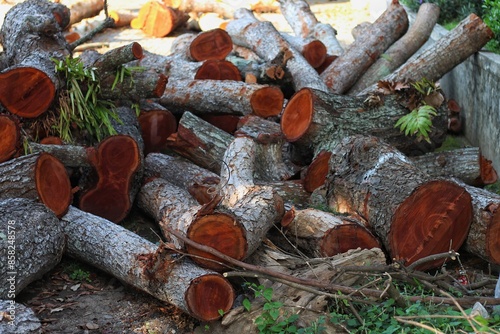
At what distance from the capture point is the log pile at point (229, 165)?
5.31 metres

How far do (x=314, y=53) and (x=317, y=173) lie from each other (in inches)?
140

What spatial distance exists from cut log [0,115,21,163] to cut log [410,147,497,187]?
3567 mm

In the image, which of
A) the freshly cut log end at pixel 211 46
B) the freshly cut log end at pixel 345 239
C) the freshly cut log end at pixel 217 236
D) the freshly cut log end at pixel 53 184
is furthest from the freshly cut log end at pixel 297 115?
the freshly cut log end at pixel 211 46

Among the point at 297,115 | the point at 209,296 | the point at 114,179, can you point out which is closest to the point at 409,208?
the point at 209,296

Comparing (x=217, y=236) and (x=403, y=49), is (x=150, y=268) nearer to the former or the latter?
(x=217, y=236)

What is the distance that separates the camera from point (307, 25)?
11.9 metres

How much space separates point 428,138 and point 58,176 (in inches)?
137

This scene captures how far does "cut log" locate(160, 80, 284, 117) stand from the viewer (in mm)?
7781

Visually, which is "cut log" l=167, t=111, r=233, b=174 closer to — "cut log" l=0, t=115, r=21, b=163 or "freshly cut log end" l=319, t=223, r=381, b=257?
"cut log" l=0, t=115, r=21, b=163

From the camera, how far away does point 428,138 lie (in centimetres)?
715

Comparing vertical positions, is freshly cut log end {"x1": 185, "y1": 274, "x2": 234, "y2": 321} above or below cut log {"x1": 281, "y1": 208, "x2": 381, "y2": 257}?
below

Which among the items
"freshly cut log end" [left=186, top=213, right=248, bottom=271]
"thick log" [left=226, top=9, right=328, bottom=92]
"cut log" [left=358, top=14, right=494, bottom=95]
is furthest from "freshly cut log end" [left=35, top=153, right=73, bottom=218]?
"cut log" [left=358, top=14, right=494, bottom=95]

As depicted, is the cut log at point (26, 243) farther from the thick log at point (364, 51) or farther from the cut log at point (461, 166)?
the thick log at point (364, 51)

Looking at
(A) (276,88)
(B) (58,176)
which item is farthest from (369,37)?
(B) (58,176)
